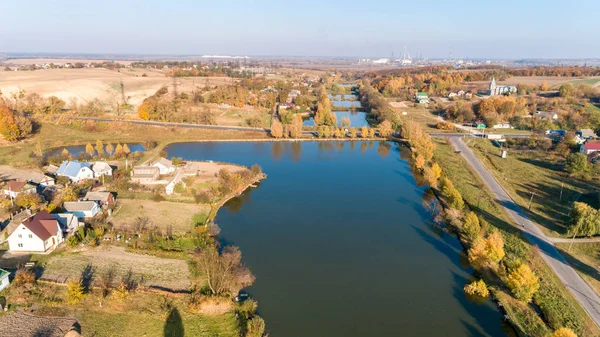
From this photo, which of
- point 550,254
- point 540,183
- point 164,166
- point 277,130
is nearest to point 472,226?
point 550,254

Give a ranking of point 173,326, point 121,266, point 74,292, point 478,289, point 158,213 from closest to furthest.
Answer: point 173,326, point 74,292, point 478,289, point 121,266, point 158,213

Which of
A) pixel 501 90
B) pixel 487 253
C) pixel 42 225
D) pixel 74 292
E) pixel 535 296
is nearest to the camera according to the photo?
pixel 74 292

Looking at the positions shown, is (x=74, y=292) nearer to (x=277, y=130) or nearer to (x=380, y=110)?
(x=277, y=130)

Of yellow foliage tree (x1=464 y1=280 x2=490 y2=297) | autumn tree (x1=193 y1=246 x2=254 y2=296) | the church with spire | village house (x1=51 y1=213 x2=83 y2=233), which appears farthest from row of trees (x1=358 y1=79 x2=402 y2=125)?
village house (x1=51 y1=213 x2=83 y2=233)

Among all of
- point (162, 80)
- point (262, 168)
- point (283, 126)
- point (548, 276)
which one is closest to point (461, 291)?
point (548, 276)

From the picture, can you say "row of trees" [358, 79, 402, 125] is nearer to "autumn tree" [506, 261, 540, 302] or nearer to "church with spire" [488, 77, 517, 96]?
"church with spire" [488, 77, 517, 96]
